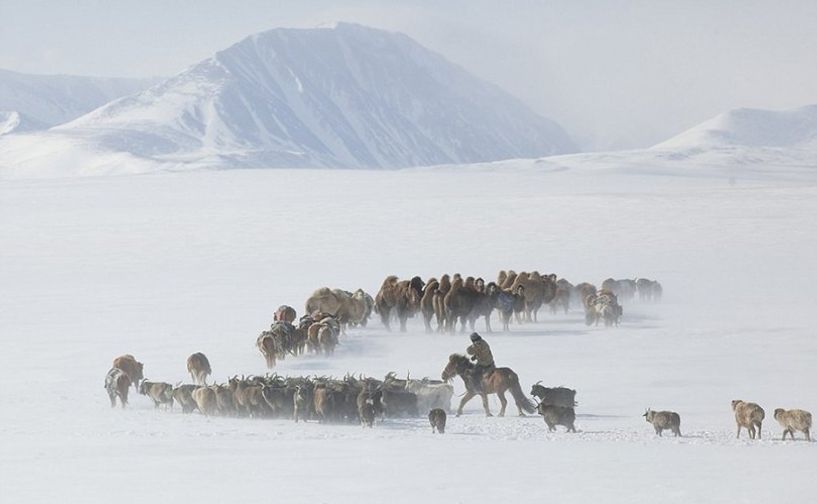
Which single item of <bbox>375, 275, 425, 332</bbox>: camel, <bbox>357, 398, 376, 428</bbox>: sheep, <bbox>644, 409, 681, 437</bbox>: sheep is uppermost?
<bbox>375, 275, 425, 332</bbox>: camel

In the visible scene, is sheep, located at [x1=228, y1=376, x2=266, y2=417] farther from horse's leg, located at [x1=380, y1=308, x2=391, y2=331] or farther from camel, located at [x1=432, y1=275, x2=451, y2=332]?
horse's leg, located at [x1=380, y1=308, x2=391, y2=331]

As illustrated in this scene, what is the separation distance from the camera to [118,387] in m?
17.5

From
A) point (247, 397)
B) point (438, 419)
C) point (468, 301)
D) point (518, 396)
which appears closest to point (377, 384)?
point (247, 397)

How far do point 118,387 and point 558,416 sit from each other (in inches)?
261

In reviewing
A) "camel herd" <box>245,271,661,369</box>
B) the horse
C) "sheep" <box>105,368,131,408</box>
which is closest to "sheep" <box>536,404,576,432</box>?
the horse

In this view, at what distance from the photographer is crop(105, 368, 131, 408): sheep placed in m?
17.5

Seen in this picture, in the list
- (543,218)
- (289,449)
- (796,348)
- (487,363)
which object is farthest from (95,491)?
(543,218)

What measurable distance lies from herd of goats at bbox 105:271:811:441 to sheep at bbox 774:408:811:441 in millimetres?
11

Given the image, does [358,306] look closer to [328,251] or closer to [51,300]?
[51,300]

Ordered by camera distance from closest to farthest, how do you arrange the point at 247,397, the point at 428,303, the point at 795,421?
the point at 795,421
the point at 247,397
the point at 428,303

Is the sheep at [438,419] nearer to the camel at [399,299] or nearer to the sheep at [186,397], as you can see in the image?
the sheep at [186,397]

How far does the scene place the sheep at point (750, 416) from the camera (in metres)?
13.6

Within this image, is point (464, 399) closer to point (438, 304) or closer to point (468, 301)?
point (468, 301)

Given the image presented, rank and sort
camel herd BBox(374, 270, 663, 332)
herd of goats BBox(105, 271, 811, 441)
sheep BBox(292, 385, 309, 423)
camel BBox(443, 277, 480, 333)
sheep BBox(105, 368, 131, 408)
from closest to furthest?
herd of goats BBox(105, 271, 811, 441) < sheep BBox(292, 385, 309, 423) < sheep BBox(105, 368, 131, 408) < camel BBox(443, 277, 480, 333) < camel herd BBox(374, 270, 663, 332)
